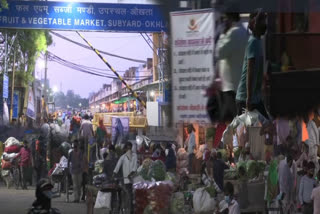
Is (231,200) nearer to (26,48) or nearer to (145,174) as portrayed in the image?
(145,174)

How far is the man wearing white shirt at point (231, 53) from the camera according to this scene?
4.50 meters

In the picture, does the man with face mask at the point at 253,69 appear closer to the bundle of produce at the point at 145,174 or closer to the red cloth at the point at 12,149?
the bundle of produce at the point at 145,174

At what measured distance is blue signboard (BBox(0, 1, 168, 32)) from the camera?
387 inches

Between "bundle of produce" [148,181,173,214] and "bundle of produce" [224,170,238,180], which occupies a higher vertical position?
"bundle of produce" [224,170,238,180]

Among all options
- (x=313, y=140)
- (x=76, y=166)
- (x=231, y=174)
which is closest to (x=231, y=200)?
(x=231, y=174)

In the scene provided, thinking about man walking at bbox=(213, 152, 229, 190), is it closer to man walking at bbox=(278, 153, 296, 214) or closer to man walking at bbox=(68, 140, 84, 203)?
man walking at bbox=(278, 153, 296, 214)

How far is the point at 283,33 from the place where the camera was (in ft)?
16.6

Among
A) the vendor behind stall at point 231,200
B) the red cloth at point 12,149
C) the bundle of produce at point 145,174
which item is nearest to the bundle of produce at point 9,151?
the red cloth at point 12,149

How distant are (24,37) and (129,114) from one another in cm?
536

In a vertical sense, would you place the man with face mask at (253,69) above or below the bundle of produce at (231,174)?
above

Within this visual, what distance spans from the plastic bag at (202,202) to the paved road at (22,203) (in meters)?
3.54

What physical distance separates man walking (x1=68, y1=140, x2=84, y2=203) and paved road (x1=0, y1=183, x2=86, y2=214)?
0.40 metres

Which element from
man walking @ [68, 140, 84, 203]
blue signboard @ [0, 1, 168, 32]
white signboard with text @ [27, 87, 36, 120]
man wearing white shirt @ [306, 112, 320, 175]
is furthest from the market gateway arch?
white signboard with text @ [27, 87, 36, 120]

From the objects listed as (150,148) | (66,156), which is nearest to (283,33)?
Result: (150,148)
